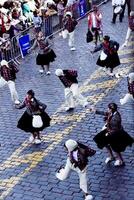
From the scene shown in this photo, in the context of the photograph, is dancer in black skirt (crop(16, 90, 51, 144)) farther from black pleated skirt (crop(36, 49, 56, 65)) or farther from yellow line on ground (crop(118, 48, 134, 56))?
yellow line on ground (crop(118, 48, 134, 56))

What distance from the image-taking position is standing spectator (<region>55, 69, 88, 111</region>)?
47.9ft

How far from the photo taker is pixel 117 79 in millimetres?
17406

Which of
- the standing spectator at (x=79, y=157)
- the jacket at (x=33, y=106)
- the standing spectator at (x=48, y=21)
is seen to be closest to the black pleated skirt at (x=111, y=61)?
the jacket at (x=33, y=106)

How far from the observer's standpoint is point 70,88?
1488 centimetres

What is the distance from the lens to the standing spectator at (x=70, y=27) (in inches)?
781

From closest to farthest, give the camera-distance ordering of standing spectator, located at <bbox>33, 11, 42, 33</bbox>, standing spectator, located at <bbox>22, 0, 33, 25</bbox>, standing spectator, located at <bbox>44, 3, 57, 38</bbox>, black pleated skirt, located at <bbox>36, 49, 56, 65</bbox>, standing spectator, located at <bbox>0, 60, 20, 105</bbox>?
standing spectator, located at <bbox>0, 60, 20, 105</bbox>, black pleated skirt, located at <bbox>36, 49, 56, 65</bbox>, standing spectator, located at <bbox>33, 11, 42, 33</bbox>, standing spectator, located at <bbox>44, 3, 57, 38</bbox>, standing spectator, located at <bbox>22, 0, 33, 25</bbox>

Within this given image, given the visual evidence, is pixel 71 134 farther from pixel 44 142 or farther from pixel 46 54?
pixel 46 54

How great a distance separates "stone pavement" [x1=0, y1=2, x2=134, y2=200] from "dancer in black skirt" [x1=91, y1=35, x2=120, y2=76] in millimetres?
475

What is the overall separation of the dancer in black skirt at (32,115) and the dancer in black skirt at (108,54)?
4204 mm

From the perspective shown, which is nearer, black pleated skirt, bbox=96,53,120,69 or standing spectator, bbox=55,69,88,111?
standing spectator, bbox=55,69,88,111

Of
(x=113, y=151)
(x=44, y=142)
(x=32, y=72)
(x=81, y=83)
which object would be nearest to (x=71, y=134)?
(x=44, y=142)

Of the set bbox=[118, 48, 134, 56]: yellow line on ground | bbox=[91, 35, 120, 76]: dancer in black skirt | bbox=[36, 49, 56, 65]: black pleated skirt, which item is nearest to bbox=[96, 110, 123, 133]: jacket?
bbox=[91, 35, 120, 76]: dancer in black skirt

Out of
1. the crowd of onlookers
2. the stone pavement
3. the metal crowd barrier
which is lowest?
the stone pavement

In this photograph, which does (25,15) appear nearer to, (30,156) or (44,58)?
(44,58)
